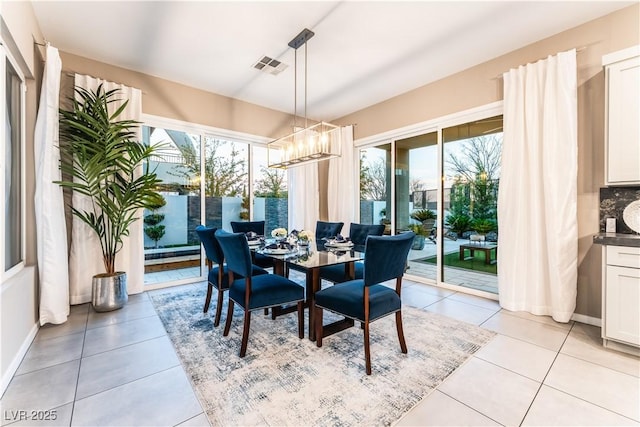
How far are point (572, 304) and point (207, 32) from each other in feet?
15.1

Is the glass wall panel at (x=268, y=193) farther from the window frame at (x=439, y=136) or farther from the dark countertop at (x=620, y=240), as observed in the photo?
the dark countertop at (x=620, y=240)

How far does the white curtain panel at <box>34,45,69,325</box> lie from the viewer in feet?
8.58

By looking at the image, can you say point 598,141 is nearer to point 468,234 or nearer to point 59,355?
point 468,234

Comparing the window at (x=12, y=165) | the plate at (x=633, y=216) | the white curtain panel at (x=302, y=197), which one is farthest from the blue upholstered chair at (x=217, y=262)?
the plate at (x=633, y=216)

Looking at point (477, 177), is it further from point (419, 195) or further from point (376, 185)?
point (376, 185)

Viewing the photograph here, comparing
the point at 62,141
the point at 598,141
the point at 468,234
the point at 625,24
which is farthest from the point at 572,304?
the point at 62,141

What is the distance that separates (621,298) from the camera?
6.97ft

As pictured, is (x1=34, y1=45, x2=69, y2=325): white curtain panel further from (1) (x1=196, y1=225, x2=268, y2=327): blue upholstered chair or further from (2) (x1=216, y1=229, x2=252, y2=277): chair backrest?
(2) (x1=216, y1=229, x2=252, y2=277): chair backrest

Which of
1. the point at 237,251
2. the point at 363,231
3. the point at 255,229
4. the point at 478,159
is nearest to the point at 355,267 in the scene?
the point at 363,231

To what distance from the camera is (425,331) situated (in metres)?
2.58

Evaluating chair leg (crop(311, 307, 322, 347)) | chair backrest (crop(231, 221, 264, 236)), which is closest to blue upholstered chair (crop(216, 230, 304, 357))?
chair leg (crop(311, 307, 322, 347))

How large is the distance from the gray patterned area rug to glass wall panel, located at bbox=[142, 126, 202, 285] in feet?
4.65

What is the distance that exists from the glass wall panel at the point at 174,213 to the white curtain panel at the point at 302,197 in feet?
5.68

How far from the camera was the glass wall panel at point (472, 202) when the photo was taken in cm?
351
